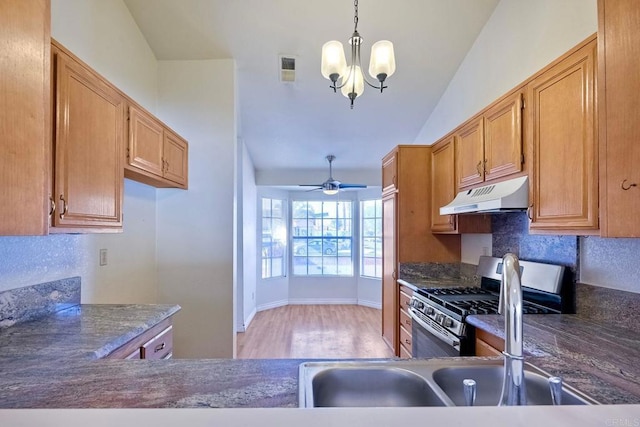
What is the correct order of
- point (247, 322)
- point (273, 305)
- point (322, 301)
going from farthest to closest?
point (322, 301), point (273, 305), point (247, 322)

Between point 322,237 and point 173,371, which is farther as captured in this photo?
point 322,237

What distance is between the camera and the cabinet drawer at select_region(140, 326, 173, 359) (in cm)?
173

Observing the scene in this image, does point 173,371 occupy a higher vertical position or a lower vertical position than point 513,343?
lower

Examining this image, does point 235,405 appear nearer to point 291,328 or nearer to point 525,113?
point 525,113

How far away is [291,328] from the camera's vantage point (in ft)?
14.9

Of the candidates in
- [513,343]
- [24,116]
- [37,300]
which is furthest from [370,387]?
[37,300]

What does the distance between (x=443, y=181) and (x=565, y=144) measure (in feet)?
4.55

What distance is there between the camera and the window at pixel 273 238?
5676 millimetres

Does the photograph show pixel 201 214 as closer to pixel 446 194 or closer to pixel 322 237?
pixel 446 194

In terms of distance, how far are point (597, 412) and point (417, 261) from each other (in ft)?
8.94

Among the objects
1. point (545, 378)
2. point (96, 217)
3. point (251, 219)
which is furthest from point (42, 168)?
point (251, 219)

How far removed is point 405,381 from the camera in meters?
1.10

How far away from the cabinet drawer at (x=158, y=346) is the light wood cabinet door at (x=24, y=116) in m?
0.83

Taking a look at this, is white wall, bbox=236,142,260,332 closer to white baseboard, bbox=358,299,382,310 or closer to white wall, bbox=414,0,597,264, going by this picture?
white baseboard, bbox=358,299,382,310
